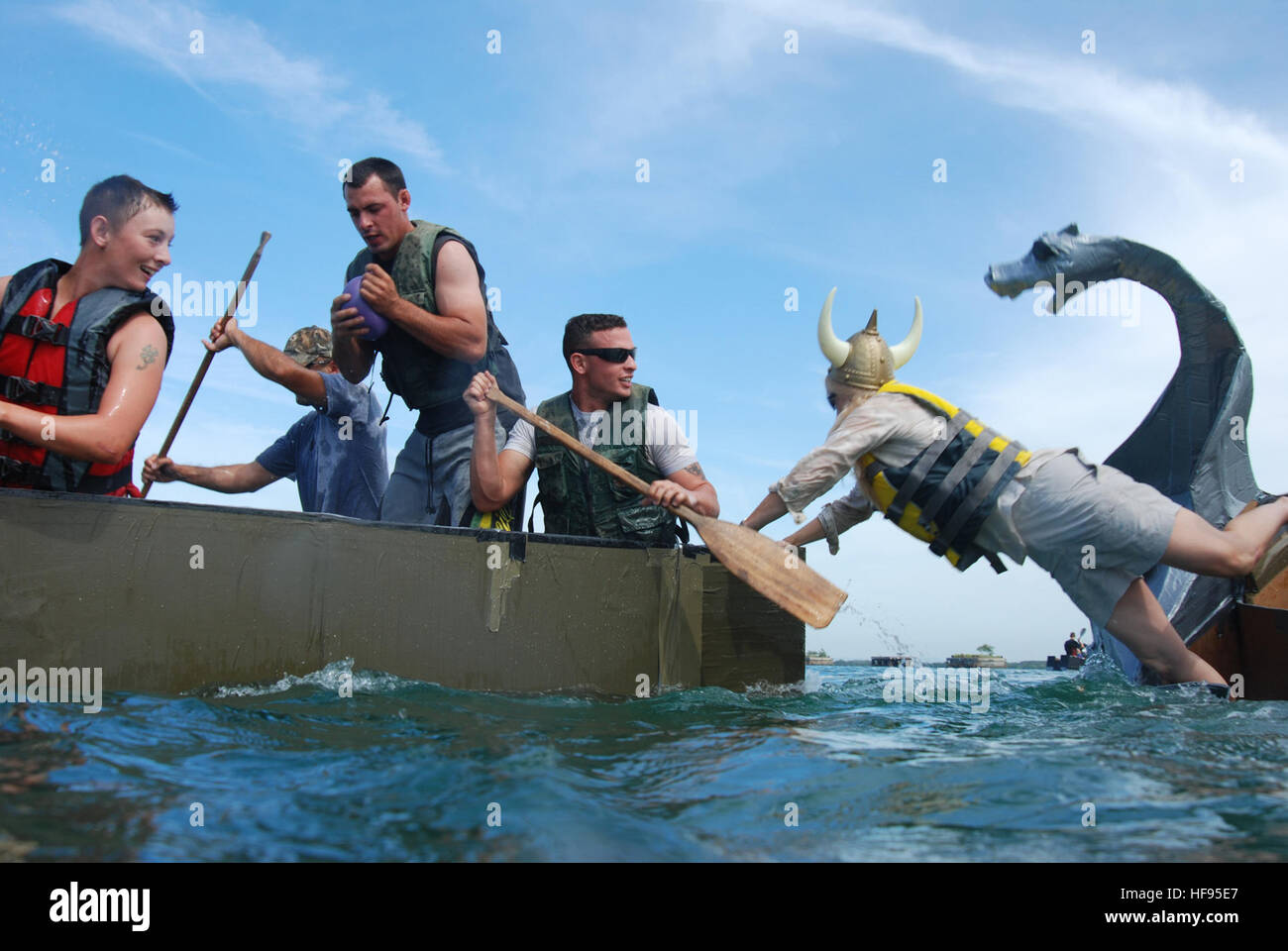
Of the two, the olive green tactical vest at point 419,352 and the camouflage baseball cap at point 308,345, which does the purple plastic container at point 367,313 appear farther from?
the camouflage baseball cap at point 308,345

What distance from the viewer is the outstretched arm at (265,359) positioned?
523cm

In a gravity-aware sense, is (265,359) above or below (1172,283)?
below

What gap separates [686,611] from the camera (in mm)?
4957

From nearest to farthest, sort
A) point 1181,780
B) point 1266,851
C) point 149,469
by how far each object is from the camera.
A: point 1266,851 → point 1181,780 → point 149,469

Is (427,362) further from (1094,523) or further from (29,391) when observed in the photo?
(1094,523)

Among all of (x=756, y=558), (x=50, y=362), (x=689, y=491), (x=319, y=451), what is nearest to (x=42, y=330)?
(x=50, y=362)

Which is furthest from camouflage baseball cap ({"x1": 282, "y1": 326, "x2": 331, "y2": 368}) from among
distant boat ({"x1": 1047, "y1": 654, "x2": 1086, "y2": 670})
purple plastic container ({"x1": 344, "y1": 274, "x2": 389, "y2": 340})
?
distant boat ({"x1": 1047, "y1": 654, "x2": 1086, "y2": 670})

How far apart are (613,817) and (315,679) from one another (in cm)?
185

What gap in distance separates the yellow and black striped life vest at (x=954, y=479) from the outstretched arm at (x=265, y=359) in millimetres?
3176

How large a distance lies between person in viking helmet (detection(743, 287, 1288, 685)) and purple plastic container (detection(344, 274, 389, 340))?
2.14 meters

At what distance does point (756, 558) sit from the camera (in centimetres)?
479

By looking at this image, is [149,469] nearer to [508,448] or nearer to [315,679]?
[508,448]

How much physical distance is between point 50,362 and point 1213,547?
5.01 m
